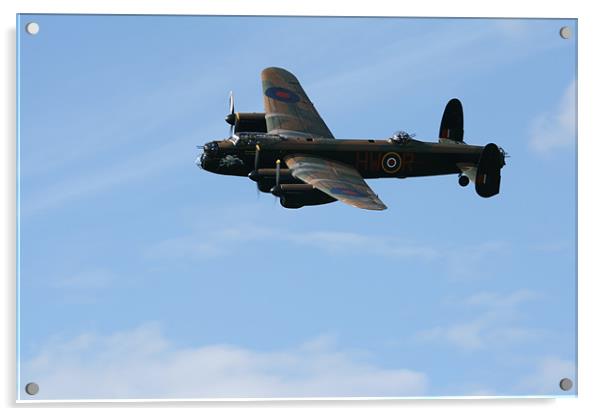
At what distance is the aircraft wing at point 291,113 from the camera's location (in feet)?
99.5

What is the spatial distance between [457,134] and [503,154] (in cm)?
562

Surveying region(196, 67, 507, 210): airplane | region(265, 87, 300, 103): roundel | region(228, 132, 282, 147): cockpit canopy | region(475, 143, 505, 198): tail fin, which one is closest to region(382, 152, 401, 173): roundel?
region(196, 67, 507, 210): airplane

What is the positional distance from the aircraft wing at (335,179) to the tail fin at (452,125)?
8.10 ft

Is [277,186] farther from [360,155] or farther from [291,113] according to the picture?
[291,113]

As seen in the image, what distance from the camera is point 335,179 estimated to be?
2719 cm

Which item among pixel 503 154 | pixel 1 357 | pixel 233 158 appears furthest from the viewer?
pixel 233 158

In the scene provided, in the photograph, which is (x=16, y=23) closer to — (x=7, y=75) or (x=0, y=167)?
(x=7, y=75)

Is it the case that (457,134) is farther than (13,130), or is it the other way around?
(457,134)

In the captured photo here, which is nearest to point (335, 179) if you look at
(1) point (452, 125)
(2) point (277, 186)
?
(2) point (277, 186)

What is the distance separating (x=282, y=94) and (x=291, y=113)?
58 centimetres

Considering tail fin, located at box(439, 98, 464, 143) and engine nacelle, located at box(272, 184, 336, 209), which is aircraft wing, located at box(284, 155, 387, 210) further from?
tail fin, located at box(439, 98, 464, 143)

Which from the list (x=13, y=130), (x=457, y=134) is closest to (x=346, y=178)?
(x=457, y=134)
